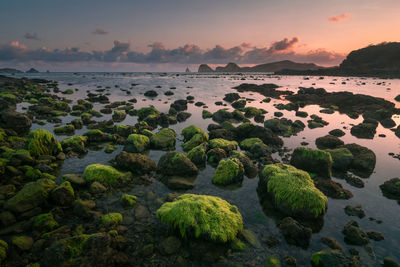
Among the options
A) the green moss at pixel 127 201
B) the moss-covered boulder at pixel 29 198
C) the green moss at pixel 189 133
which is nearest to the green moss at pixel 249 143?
the green moss at pixel 189 133

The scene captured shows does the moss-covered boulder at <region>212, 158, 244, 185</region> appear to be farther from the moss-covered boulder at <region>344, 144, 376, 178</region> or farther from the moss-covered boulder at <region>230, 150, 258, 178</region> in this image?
the moss-covered boulder at <region>344, 144, 376, 178</region>

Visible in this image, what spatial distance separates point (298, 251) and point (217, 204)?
3572 mm

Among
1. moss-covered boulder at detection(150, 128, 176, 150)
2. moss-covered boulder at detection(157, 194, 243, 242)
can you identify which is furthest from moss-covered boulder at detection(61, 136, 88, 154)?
moss-covered boulder at detection(157, 194, 243, 242)

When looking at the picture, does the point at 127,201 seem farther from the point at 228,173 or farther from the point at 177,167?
the point at 228,173

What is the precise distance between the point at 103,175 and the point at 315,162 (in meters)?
13.5

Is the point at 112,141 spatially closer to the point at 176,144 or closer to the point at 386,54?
the point at 176,144

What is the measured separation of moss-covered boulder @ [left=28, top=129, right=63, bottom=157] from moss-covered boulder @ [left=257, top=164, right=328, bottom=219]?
579 inches

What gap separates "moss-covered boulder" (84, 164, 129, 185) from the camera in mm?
11789

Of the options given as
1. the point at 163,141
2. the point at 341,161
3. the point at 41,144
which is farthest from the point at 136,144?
the point at 341,161

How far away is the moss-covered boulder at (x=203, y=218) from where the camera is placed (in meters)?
8.04

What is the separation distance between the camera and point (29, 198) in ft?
30.2

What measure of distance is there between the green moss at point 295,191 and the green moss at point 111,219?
751 cm

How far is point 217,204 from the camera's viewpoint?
9.34 m

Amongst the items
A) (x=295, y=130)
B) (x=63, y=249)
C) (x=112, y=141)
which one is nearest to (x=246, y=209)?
(x=63, y=249)
